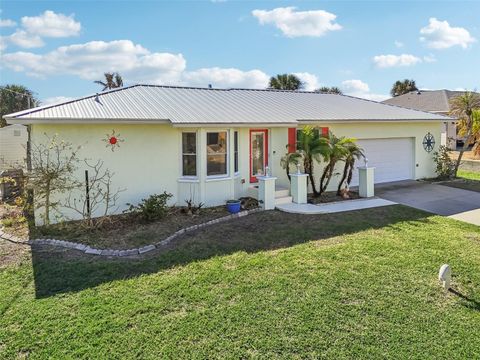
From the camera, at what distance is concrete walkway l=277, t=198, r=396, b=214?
11984mm

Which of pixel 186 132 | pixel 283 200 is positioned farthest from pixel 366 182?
pixel 186 132

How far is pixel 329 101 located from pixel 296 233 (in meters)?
11.3

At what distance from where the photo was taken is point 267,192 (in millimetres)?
12195

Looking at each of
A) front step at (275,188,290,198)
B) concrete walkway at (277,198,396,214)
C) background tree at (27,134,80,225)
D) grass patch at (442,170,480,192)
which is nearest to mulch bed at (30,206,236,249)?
background tree at (27,134,80,225)

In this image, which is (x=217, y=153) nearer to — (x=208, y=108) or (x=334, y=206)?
(x=208, y=108)

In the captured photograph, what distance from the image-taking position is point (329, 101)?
1908 centimetres

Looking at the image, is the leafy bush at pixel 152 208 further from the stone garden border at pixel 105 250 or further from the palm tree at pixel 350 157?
the palm tree at pixel 350 157

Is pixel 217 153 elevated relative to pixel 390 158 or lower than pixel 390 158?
elevated

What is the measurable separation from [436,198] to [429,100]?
83.8 feet

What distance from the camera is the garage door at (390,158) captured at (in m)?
17.2

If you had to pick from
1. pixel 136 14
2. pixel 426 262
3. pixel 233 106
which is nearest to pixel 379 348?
pixel 426 262

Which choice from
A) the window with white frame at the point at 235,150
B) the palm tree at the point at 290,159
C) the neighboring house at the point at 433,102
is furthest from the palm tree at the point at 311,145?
the neighboring house at the point at 433,102

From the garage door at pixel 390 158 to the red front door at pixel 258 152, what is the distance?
16.6ft

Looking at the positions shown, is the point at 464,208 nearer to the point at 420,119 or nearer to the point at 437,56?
the point at 420,119
